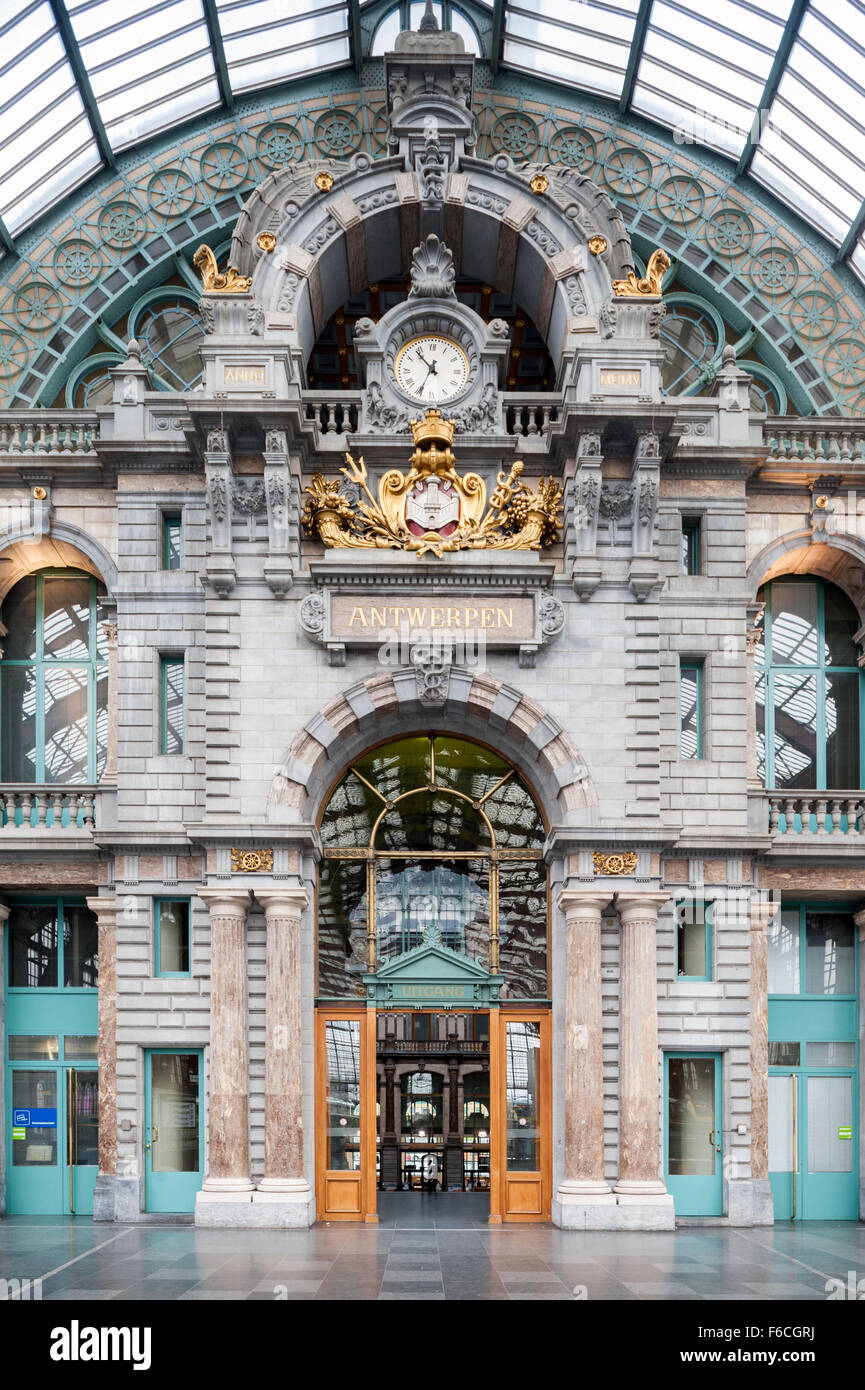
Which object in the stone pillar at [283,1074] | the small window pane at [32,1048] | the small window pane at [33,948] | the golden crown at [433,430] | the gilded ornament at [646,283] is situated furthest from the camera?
the small window pane at [33,948]

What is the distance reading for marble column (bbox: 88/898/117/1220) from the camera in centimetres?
2364

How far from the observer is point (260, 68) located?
28172 mm

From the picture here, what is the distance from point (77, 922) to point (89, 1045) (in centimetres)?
231

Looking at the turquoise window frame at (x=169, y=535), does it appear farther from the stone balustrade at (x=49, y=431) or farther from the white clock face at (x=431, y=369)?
the white clock face at (x=431, y=369)

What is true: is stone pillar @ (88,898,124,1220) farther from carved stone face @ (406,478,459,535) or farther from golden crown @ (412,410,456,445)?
golden crown @ (412,410,456,445)

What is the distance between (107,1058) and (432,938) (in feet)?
20.0

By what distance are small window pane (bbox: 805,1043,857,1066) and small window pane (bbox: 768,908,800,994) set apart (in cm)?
108

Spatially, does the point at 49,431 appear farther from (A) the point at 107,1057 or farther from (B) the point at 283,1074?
(B) the point at 283,1074

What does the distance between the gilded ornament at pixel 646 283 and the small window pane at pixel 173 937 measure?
44.4 ft

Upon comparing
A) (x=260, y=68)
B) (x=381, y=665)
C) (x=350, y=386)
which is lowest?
(x=381, y=665)

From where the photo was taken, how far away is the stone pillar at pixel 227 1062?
22.5 m

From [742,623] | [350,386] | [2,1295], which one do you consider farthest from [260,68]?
[2,1295]

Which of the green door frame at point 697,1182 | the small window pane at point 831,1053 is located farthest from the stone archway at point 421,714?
the small window pane at point 831,1053

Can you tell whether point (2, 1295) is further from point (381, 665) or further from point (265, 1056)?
point (381, 665)
